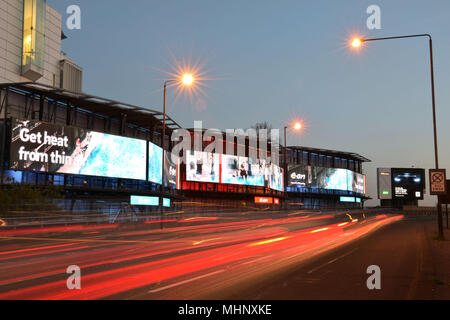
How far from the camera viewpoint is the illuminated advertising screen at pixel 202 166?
72250 millimetres

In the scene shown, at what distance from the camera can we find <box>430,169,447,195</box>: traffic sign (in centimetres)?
2212

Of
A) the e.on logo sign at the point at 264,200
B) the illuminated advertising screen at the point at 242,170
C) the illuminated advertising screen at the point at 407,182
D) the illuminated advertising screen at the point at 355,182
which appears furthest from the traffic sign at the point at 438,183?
the illuminated advertising screen at the point at 355,182

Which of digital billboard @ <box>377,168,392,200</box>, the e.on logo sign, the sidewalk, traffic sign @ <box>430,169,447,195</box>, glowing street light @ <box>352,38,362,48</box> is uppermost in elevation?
glowing street light @ <box>352,38,362,48</box>

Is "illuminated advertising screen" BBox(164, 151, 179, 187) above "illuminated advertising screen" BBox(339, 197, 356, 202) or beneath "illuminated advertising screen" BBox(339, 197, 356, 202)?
above

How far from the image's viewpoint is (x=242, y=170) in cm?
→ 8081

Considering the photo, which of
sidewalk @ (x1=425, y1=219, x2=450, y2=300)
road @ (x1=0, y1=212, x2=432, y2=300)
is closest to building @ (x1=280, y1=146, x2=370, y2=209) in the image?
sidewalk @ (x1=425, y1=219, x2=450, y2=300)

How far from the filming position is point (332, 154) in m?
115

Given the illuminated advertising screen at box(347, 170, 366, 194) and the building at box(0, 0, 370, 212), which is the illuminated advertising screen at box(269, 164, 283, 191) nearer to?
the building at box(0, 0, 370, 212)

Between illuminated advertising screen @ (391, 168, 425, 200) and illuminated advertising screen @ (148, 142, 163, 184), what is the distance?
56.4 metres

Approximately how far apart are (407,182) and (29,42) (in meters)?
75.1

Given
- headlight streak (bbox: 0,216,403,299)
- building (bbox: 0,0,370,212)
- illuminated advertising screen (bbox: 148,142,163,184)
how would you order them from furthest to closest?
illuminated advertising screen (bbox: 148,142,163,184)
building (bbox: 0,0,370,212)
headlight streak (bbox: 0,216,403,299)

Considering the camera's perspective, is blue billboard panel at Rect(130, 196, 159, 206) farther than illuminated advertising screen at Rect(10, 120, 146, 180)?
Yes

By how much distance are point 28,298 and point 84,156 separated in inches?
1609

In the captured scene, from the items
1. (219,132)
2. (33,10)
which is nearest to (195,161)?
(219,132)
